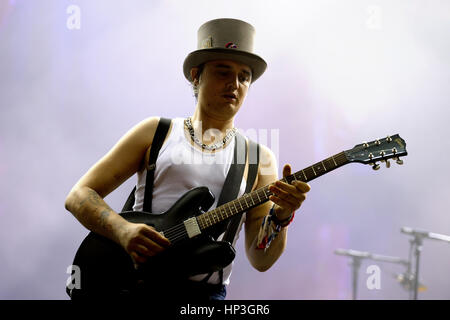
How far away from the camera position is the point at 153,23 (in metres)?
4.51

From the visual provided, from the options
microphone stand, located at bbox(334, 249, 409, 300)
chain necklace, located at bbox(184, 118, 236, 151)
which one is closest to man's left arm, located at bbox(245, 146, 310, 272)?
chain necklace, located at bbox(184, 118, 236, 151)

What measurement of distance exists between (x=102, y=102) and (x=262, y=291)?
286 cm

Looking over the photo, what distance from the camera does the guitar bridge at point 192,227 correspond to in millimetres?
1612

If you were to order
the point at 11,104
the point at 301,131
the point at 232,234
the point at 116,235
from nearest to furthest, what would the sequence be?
1. the point at 116,235
2. the point at 232,234
3. the point at 11,104
4. the point at 301,131

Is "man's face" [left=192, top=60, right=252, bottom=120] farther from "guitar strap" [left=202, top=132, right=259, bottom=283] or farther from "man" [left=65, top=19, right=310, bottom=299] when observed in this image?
"guitar strap" [left=202, top=132, right=259, bottom=283]

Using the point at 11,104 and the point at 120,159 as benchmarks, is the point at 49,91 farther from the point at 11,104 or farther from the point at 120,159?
the point at 120,159

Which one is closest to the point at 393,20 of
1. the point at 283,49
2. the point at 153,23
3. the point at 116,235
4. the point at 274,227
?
the point at 283,49

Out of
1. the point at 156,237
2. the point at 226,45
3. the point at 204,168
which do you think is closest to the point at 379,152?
the point at 204,168

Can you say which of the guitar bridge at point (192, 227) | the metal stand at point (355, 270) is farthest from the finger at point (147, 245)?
the metal stand at point (355, 270)

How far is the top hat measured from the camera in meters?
1.86

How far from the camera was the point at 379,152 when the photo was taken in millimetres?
1633

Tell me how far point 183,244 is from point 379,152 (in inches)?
34.2

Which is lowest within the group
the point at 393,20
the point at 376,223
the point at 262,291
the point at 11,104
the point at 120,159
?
the point at 262,291

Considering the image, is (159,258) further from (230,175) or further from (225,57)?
(225,57)
